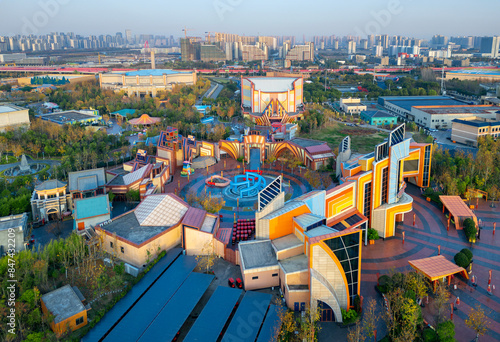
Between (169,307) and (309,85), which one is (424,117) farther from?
(169,307)

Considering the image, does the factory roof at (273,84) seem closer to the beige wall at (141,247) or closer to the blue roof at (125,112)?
the blue roof at (125,112)

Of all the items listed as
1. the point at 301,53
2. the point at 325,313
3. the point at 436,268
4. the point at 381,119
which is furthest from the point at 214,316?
the point at 301,53

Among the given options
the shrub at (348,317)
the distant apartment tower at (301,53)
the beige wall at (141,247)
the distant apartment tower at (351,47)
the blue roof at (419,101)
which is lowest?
the shrub at (348,317)

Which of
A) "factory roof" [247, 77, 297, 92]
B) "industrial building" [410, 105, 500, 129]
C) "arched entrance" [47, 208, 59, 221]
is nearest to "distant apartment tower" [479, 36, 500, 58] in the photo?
"industrial building" [410, 105, 500, 129]

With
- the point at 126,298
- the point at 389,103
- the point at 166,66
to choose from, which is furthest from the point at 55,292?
the point at 166,66

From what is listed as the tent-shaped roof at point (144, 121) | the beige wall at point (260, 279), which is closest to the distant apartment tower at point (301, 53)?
the tent-shaped roof at point (144, 121)
